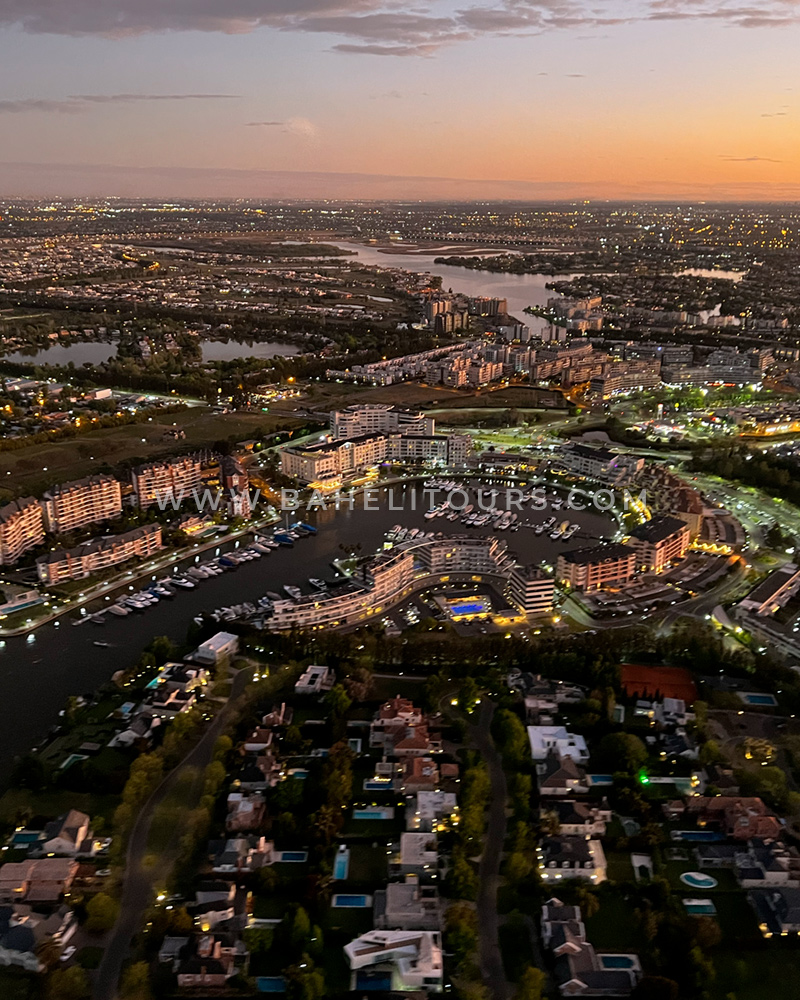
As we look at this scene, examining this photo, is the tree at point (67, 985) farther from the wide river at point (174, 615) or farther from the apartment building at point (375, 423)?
the apartment building at point (375, 423)

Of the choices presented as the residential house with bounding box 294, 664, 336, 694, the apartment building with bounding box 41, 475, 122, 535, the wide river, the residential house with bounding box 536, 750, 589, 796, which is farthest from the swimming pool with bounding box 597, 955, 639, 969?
the apartment building with bounding box 41, 475, 122, 535

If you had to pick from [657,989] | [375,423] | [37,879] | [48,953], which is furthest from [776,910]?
[375,423]

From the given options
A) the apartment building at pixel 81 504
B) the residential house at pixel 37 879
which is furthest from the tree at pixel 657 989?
the apartment building at pixel 81 504

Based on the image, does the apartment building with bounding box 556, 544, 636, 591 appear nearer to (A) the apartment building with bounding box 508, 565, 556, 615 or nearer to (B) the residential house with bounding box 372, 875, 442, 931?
(A) the apartment building with bounding box 508, 565, 556, 615

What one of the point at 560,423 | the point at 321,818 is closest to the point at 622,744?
the point at 321,818

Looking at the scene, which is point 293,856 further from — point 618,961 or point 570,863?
point 618,961

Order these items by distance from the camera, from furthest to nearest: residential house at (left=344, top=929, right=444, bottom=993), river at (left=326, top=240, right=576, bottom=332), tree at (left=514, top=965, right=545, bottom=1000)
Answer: river at (left=326, top=240, right=576, bottom=332)
residential house at (left=344, top=929, right=444, bottom=993)
tree at (left=514, top=965, right=545, bottom=1000)

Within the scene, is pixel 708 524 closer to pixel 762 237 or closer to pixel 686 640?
pixel 686 640

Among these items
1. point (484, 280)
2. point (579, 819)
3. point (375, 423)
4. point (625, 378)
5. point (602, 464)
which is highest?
point (484, 280)
